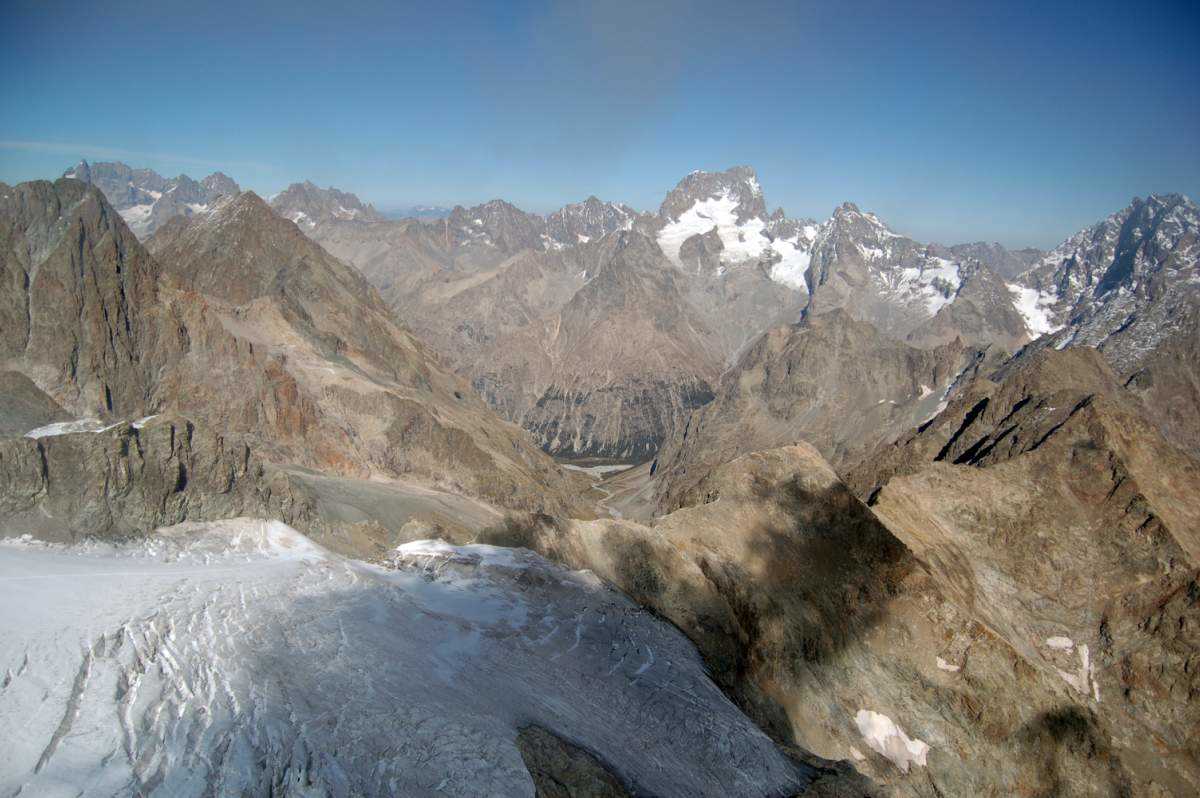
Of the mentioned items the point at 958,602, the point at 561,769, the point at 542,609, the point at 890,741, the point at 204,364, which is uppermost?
the point at 204,364

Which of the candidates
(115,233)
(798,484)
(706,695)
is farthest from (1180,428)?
(115,233)

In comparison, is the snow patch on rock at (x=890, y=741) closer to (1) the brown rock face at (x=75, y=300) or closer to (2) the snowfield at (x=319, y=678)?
(2) the snowfield at (x=319, y=678)

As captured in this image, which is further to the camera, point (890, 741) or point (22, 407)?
point (22, 407)

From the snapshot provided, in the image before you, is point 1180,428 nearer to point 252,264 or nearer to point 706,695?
point 706,695

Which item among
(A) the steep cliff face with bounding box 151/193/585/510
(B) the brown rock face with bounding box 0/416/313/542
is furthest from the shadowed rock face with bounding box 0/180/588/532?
(B) the brown rock face with bounding box 0/416/313/542

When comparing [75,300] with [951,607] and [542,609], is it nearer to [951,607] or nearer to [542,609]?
[542,609]

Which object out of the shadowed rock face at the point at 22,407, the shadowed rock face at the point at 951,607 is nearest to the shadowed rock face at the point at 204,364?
the shadowed rock face at the point at 22,407

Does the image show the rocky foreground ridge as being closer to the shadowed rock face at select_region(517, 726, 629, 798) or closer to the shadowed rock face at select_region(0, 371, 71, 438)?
the shadowed rock face at select_region(517, 726, 629, 798)

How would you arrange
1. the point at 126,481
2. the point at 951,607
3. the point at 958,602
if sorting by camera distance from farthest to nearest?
the point at 958,602, the point at 951,607, the point at 126,481

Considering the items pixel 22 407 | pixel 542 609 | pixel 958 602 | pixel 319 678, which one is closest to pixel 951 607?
pixel 958 602
